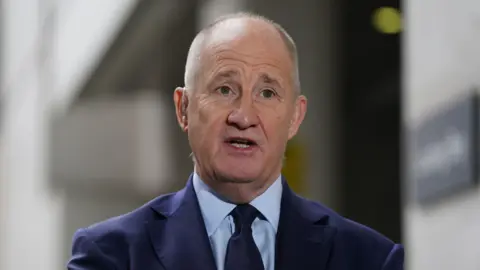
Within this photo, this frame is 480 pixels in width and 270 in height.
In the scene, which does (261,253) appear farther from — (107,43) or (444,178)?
(107,43)

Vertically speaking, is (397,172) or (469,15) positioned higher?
(469,15)

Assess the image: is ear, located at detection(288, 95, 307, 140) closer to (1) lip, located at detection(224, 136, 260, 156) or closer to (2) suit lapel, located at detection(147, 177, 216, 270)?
(1) lip, located at detection(224, 136, 260, 156)

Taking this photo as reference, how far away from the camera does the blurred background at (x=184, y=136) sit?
338cm

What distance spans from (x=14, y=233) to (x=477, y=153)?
1048cm

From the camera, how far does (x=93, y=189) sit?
955cm

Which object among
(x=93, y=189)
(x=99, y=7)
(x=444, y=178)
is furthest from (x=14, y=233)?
(x=444, y=178)

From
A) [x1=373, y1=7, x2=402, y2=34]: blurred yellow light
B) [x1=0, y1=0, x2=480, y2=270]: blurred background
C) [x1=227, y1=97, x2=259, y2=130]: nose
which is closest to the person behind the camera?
[x1=227, y1=97, x2=259, y2=130]: nose

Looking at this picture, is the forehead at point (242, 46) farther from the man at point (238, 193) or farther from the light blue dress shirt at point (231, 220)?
the light blue dress shirt at point (231, 220)

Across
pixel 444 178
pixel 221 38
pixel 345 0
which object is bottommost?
pixel 444 178

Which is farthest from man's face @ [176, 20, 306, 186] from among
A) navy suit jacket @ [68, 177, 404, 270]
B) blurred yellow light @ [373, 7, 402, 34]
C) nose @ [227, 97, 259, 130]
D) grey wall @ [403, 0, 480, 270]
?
grey wall @ [403, 0, 480, 270]

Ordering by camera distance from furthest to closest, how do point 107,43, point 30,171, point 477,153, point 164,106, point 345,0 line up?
1. point 30,171
2. point 164,106
3. point 107,43
4. point 345,0
5. point 477,153

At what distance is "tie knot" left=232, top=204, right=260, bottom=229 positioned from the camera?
159cm

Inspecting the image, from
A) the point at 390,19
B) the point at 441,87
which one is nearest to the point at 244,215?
the point at 390,19

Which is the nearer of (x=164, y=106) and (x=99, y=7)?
(x=99, y=7)
